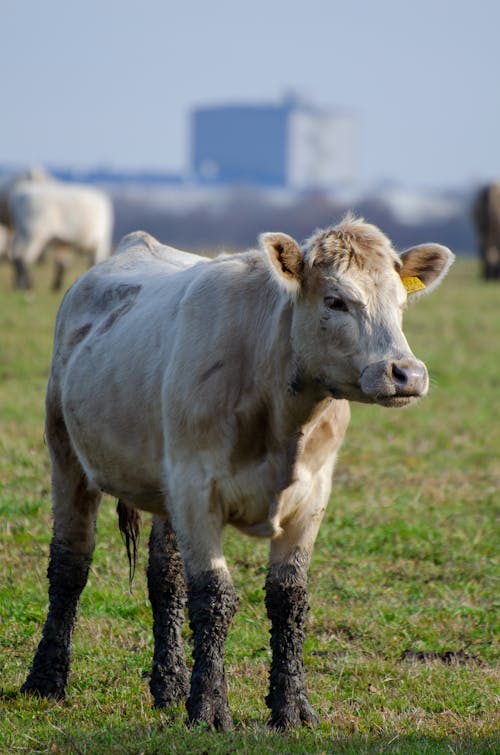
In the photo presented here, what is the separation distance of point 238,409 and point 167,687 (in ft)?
4.37

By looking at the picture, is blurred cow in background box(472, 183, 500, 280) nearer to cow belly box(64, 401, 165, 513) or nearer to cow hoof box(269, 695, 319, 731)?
cow belly box(64, 401, 165, 513)

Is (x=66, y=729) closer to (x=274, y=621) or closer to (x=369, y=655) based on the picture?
(x=274, y=621)

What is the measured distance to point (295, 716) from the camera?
465 centimetres

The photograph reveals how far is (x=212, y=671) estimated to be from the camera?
176 inches

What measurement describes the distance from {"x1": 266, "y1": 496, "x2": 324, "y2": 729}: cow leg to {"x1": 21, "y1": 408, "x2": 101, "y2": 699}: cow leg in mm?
1017

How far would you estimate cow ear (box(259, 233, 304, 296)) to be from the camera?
4.28m

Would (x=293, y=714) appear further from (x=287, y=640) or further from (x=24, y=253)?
(x=24, y=253)

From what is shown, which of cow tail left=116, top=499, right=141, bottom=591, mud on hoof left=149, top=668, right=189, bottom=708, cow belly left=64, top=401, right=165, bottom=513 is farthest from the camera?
cow tail left=116, top=499, right=141, bottom=591

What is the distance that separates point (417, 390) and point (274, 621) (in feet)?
4.06

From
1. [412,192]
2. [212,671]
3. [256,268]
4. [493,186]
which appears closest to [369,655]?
[212,671]

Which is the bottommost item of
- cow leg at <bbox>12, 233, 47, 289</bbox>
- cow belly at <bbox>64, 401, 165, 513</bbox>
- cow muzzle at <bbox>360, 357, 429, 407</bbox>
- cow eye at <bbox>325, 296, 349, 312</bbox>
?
cow leg at <bbox>12, 233, 47, 289</bbox>

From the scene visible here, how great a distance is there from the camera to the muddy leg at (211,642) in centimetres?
445

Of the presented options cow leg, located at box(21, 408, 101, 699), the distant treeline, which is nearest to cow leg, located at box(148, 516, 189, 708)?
cow leg, located at box(21, 408, 101, 699)

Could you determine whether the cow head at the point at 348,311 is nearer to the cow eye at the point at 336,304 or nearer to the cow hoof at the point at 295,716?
the cow eye at the point at 336,304
